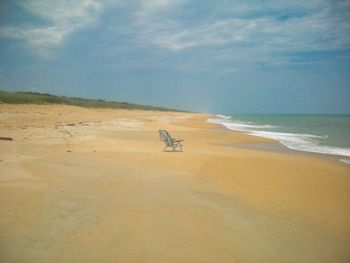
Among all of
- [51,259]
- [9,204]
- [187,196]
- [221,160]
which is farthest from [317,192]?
[9,204]

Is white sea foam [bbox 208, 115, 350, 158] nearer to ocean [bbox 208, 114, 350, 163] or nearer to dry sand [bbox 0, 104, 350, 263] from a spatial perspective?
ocean [bbox 208, 114, 350, 163]

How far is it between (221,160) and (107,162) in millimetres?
3664

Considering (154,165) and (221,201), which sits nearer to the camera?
(221,201)

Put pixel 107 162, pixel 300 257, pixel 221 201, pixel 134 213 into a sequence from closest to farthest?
1. pixel 300 257
2. pixel 134 213
3. pixel 221 201
4. pixel 107 162

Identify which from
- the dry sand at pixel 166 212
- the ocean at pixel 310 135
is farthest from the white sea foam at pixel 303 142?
the dry sand at pixel 166 212

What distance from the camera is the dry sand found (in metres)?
3.63

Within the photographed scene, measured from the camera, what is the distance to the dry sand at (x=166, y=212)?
3635 millimetres

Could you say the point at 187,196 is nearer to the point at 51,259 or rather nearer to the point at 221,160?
the point at 51,259

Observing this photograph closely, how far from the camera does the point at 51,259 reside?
10.9 feet

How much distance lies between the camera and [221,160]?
9836 millimetres

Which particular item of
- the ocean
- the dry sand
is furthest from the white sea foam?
the dry sand

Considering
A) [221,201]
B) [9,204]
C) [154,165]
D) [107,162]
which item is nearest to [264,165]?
[154,165]

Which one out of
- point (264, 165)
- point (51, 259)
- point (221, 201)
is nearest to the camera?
point (51, 259)

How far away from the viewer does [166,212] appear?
4820mm
